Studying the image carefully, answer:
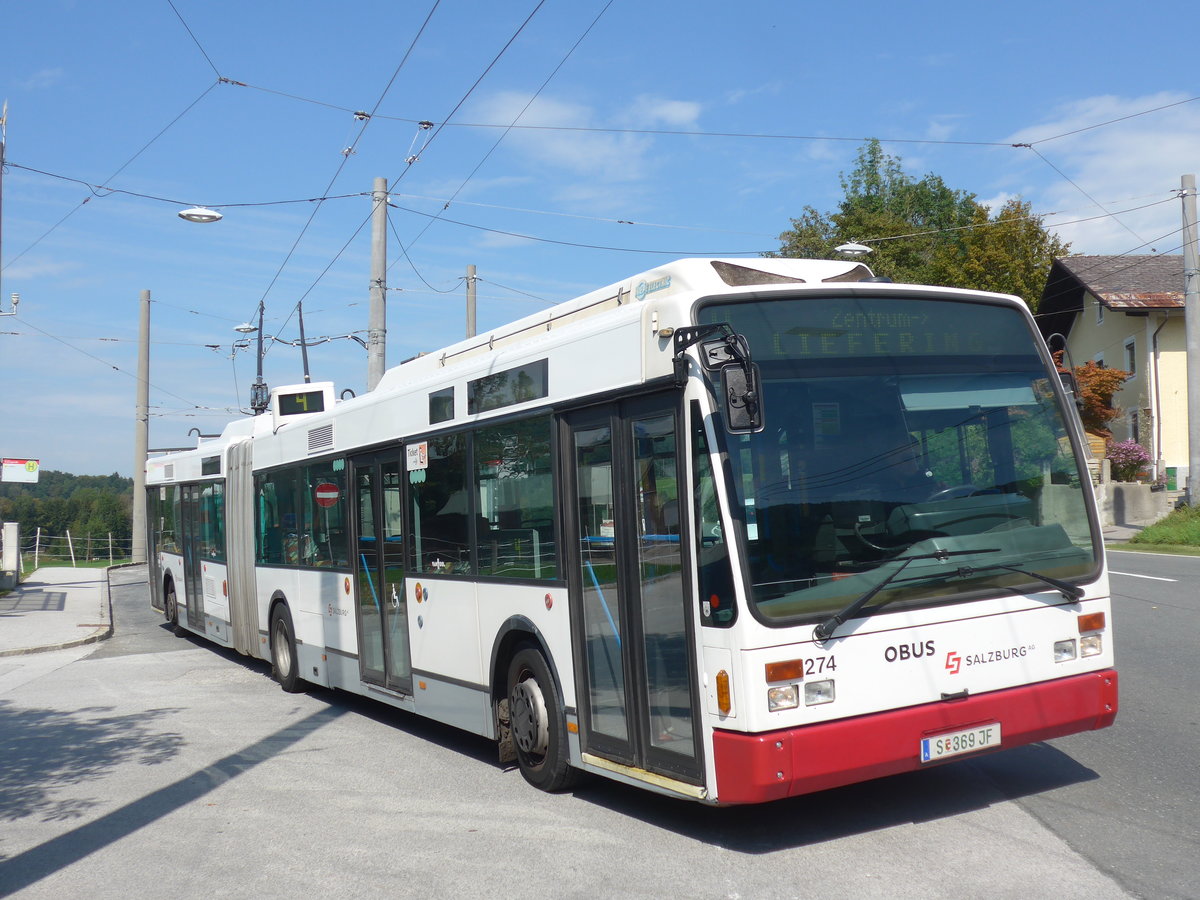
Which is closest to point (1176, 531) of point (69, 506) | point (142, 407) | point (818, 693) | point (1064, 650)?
point (1064, 650)

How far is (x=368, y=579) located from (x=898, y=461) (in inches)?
224

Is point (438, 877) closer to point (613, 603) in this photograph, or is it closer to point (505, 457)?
point (613, 603)

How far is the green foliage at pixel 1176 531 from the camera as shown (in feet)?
86.6

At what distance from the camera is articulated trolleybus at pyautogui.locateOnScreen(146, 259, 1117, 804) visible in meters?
5.57

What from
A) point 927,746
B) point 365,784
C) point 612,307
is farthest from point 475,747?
point 927,746

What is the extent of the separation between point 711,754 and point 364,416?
224 inches

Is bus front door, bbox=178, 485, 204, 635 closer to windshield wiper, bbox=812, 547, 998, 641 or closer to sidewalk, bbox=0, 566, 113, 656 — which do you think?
sidewalk, bbox=0, 566, 113, 656

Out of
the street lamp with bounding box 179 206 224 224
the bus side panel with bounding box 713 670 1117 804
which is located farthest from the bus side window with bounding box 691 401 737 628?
the street lamp with bounding box 179 206 224 224

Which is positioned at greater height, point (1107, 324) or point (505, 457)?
point (1107, 324)

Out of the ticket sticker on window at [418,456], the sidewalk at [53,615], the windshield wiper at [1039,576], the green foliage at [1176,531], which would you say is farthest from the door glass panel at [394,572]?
the green foliage at [1176,531]

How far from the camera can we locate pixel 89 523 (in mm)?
98375

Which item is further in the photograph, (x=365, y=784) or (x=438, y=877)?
(x=365, y=784)

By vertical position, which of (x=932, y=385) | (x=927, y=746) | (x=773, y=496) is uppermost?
(x=932, y=385)

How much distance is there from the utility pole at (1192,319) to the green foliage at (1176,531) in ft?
1.44
